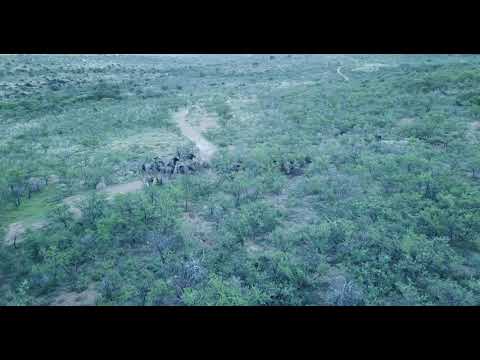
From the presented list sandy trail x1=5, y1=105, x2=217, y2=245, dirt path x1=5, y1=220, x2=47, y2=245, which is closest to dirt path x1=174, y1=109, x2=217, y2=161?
sandy trail x1=5, y1=105, x2=217, y2=245

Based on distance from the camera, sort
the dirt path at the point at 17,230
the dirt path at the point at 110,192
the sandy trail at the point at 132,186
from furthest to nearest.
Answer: the dirt path at the point at 110,192 < the sandy trail at the point at 132,186 < the dirt path at the point at 17,230

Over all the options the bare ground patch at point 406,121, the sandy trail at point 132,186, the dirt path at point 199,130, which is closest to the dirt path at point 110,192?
the sandy trail at point 132,186

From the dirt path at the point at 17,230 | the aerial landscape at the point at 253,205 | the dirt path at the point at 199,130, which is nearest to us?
the aerial landscape at the point at 253,205

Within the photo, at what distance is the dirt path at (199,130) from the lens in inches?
592

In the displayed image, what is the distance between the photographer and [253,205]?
9273 mm

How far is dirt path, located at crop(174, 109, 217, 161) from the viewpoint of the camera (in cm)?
1504

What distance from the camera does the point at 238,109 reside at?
2258 cm

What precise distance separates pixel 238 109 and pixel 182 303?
18.5 m

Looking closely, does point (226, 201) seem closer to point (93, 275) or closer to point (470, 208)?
point (93, 275)

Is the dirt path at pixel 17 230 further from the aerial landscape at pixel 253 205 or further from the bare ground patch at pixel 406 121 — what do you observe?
the bare ground patch at pixel 406 121

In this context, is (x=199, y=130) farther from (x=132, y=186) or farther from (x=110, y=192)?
(x=110, y=192)

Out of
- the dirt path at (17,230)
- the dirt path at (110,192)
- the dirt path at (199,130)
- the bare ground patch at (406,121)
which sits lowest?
the dirt path at (17,230)

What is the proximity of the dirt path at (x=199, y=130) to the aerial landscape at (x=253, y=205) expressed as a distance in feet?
0.56

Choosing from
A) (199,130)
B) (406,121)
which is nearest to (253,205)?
(199,130)
